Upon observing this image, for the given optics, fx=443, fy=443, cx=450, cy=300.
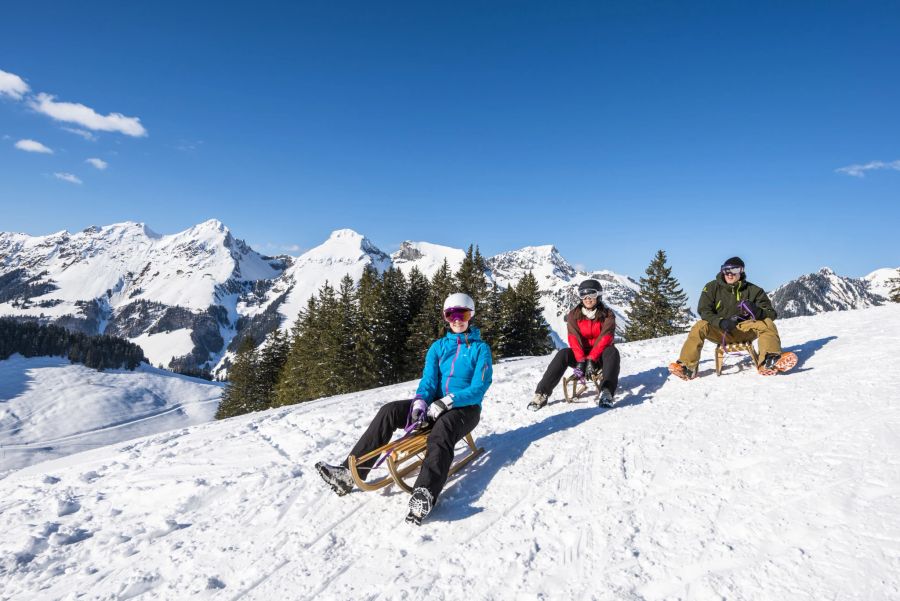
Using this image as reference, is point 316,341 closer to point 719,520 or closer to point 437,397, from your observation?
point 437,397

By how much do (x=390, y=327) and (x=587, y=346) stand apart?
21191mm

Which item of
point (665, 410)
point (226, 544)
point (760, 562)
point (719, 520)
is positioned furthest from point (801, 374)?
point (226, 544)

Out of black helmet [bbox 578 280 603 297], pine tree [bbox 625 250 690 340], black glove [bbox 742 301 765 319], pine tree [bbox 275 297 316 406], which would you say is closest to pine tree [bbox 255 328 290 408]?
pine tree [bbox 275 297 316 406]

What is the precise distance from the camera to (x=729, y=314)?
815 centimetres

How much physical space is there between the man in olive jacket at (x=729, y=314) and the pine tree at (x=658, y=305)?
89.2 ft

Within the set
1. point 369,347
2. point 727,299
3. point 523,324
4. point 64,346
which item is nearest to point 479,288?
point 523,324

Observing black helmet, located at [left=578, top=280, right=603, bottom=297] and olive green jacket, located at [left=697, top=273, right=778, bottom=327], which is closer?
black helmet, located at [left=578, top=280, right=603, bottom=297]

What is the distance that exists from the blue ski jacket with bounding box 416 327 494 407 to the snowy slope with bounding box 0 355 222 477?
72980mm

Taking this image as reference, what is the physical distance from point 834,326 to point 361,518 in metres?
12.7

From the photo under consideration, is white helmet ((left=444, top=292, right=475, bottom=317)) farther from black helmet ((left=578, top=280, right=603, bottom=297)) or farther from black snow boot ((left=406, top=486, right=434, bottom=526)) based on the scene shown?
black helmet ((left=578, top=280, right=603, bottom=297))

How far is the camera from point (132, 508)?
5109 mm

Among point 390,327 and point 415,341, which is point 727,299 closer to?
point 415,341

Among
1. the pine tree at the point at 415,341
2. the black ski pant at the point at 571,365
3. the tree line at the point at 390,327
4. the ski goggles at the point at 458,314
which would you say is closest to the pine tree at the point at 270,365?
the tree line at the point at 390,327

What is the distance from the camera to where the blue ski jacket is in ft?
17.7
